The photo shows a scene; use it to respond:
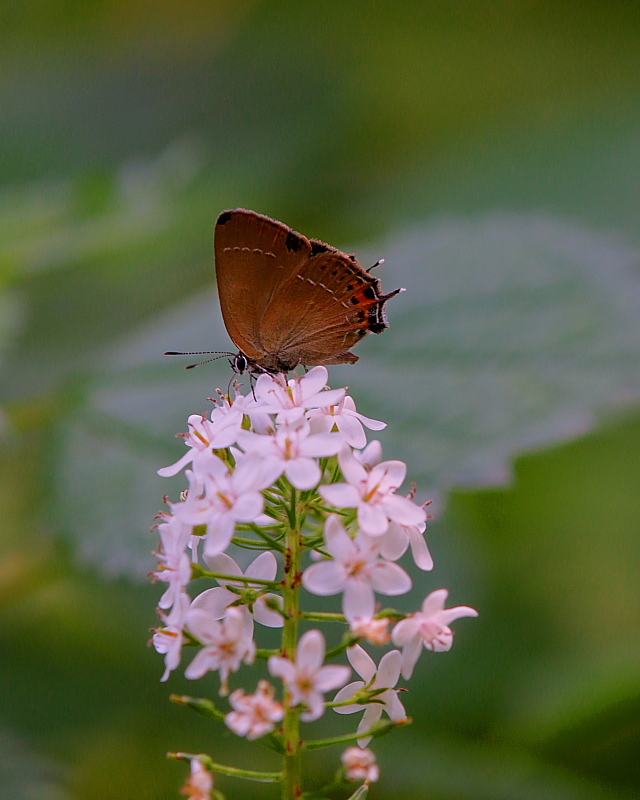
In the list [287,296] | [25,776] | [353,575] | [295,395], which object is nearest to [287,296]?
[287,296]

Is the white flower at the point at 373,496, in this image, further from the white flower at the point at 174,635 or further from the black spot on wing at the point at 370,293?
the black spot on wing at the point at 370,293

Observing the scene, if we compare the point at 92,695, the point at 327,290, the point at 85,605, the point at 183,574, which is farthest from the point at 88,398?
the point at 183,574

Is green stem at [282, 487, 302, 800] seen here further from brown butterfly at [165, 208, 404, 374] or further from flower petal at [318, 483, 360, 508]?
brown butterfly at [165, 208, 404, 374]

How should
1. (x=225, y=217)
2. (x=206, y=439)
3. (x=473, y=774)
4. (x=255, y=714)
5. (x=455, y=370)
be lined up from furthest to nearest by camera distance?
(x=455, y=370), (x=473, y=774), (x=225, y=217), (x=206, y=439), (x=255, y=714)

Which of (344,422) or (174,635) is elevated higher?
(344,422)

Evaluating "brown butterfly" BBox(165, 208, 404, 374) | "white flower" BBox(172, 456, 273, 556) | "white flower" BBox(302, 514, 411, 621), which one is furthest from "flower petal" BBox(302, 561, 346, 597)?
"brown butterfly" BBox(165, 208, 404, 374)

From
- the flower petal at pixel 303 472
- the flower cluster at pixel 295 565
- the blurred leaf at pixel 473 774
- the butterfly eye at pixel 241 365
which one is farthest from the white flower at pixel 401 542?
the blurred leaf at pixel 473 774

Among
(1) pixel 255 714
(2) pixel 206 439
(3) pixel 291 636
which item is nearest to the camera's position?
(1) pixel 255 714

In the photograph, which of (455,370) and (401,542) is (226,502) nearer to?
(401,542)
